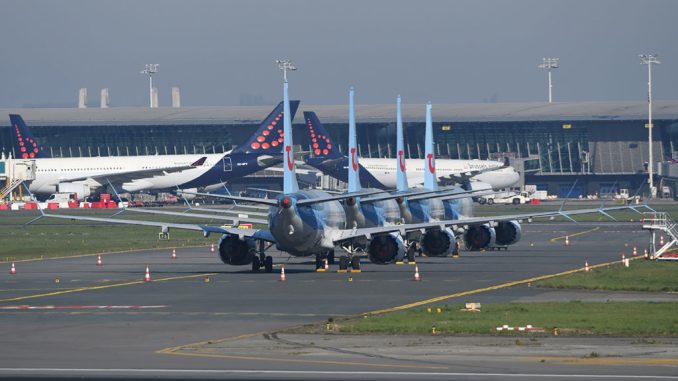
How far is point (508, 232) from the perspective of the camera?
67.8 m

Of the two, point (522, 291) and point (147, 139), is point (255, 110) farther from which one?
point (522, 291)

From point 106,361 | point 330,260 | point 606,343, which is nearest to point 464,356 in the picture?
point 606,343

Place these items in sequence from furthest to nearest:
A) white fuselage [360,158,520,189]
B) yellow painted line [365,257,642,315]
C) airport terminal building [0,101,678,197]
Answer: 1. airport terminal building [0,101,678,197]
2. white fuselage [360,158,520,189]
3. yellow painted line [365,257,642,315]

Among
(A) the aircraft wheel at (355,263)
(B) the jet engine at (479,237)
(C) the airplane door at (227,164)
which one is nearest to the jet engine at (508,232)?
(B) the jet engine at (479,237)

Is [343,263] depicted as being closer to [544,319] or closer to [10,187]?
[544,319]

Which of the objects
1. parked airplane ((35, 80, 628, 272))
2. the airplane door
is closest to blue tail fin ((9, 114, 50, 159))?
the airplane door

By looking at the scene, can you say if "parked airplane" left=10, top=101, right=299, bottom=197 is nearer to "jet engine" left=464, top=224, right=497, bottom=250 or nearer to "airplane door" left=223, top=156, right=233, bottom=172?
"airplane door" left=223, top=156, right=233, bottom=172

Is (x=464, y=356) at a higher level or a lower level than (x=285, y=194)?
lower

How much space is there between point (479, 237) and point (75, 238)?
29.6m

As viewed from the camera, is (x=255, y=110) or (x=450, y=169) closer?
(x=450, y=169)

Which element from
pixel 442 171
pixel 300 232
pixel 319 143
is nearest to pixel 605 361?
pixel 300 232

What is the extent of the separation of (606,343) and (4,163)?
115 meters

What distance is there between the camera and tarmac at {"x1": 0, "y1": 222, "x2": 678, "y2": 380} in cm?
2381

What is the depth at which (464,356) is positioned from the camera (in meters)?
25.5
